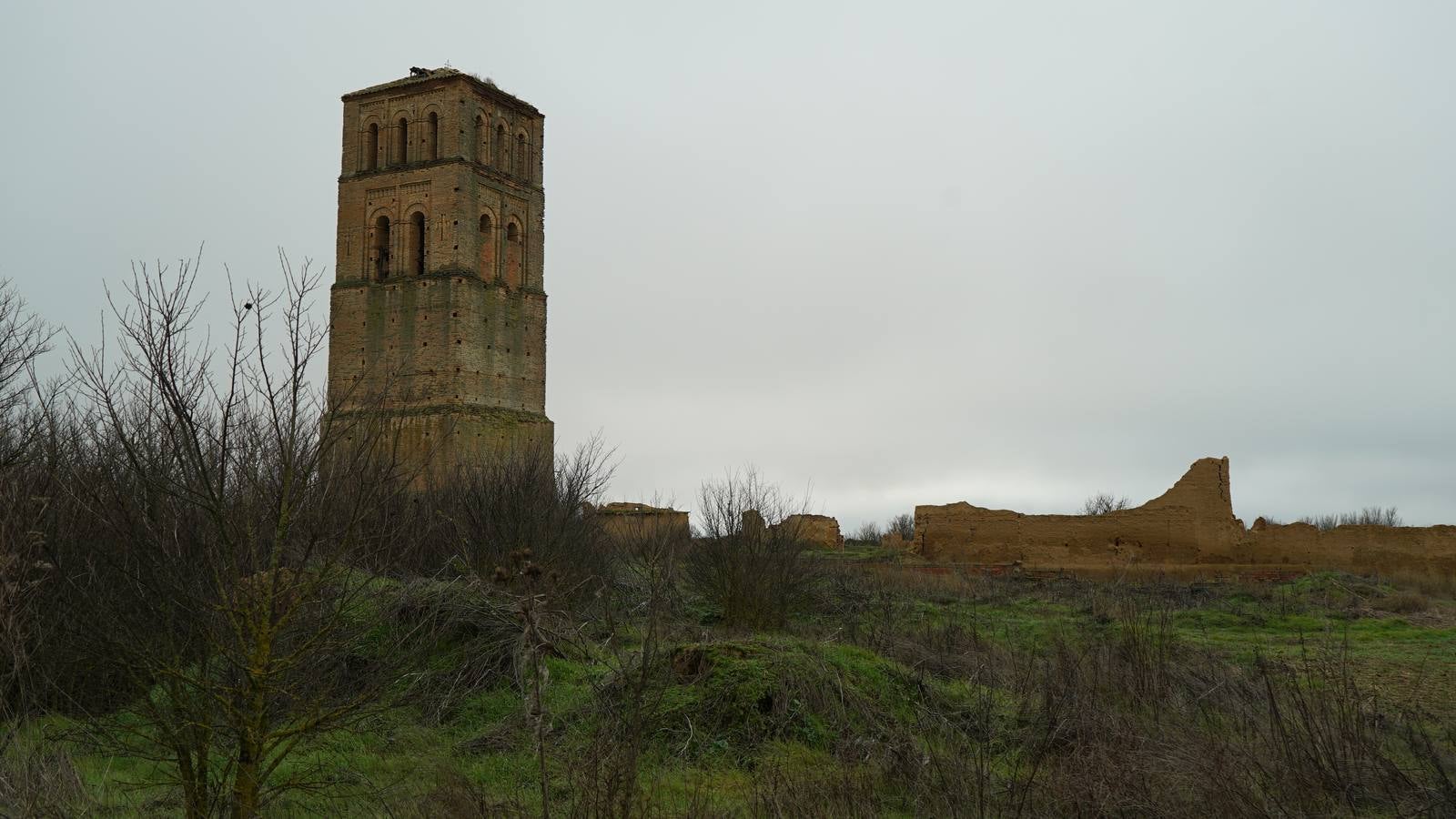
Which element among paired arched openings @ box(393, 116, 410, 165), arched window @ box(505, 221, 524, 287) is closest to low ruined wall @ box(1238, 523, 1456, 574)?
arched window @ box(505, 221, 524, 287)

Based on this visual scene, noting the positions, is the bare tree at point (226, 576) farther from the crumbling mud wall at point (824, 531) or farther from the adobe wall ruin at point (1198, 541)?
the crumbling mud wall at point (824, 531)

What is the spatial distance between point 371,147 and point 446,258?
5.78m

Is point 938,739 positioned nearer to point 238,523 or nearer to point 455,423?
point 238,523

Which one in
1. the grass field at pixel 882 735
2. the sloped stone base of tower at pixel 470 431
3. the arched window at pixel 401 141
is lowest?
the grass field at pixel 882 735

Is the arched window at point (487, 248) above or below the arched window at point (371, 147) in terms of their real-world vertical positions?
below

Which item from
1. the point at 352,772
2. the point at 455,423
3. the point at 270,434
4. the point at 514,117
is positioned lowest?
the point at 352,772

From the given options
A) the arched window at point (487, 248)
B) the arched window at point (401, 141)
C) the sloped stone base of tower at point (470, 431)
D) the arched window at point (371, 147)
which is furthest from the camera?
the arched window at point (371, 147)

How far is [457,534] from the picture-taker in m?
16.7

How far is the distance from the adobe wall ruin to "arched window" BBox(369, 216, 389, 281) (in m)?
20.3

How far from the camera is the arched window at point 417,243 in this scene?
33531 mm

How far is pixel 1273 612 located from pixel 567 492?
1193 cm

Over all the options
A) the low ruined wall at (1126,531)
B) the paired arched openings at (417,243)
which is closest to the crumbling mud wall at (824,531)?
the low ruined wall at (1126,531)

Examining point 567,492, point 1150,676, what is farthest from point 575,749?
point 567,492

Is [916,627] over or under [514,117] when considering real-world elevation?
under
